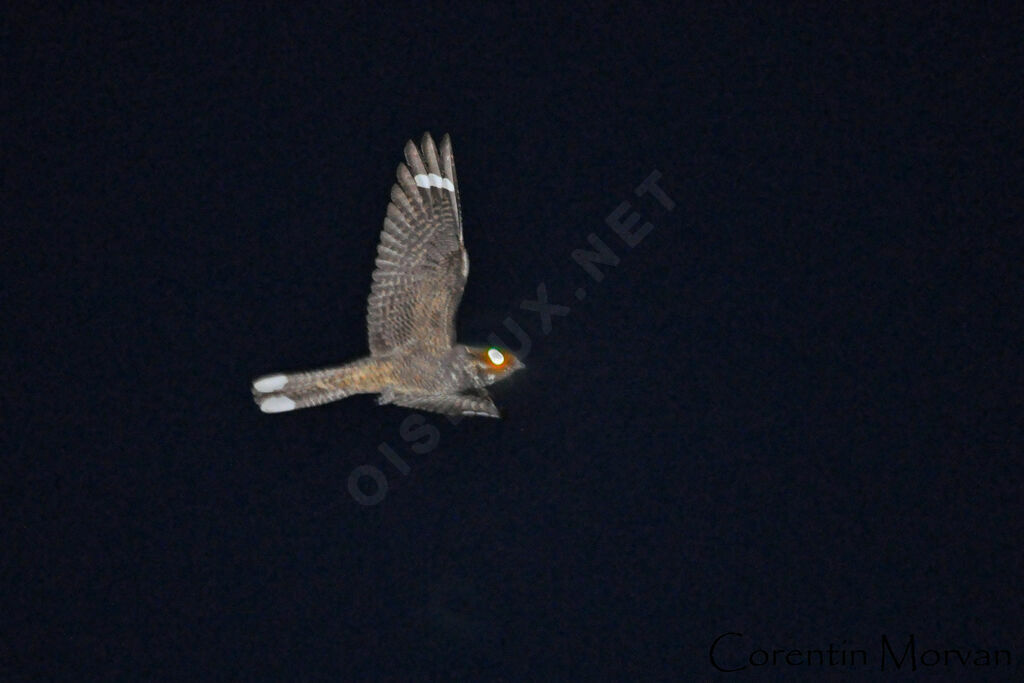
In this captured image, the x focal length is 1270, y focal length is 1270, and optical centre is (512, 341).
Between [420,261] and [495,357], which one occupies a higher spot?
[420,261]

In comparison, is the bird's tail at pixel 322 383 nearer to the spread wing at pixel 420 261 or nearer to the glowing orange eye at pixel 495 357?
the spread wing at pixel 420 261

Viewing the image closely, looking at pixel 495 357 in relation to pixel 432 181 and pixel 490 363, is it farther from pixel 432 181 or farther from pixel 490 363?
pixel 432 181

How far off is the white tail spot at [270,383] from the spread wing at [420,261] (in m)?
0.54

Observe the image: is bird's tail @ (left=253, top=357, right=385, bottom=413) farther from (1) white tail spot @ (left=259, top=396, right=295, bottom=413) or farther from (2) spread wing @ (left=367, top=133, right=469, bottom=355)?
(2) spread wing @ (left=367, top=133, right=469, bottom=355)

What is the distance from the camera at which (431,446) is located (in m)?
7.80

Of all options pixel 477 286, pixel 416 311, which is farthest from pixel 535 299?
pixel 416 311

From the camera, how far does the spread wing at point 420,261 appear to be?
7.10 m

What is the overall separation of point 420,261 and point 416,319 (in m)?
0.34

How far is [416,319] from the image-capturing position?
7.23 metres

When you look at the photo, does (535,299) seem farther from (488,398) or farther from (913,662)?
(913,662)

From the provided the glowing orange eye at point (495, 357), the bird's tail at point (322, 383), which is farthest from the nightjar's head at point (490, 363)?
the bird's tail at point (322, 383)

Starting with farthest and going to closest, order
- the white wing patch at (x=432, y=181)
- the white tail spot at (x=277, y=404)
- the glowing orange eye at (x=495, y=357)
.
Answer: the white tail spot at (x=277, y=404) → the glowing orange eye at (x=495, y=357) → the white wing patch at (x=432, y=181)

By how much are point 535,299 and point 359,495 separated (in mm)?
1639

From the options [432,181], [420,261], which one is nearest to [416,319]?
[420,261]
